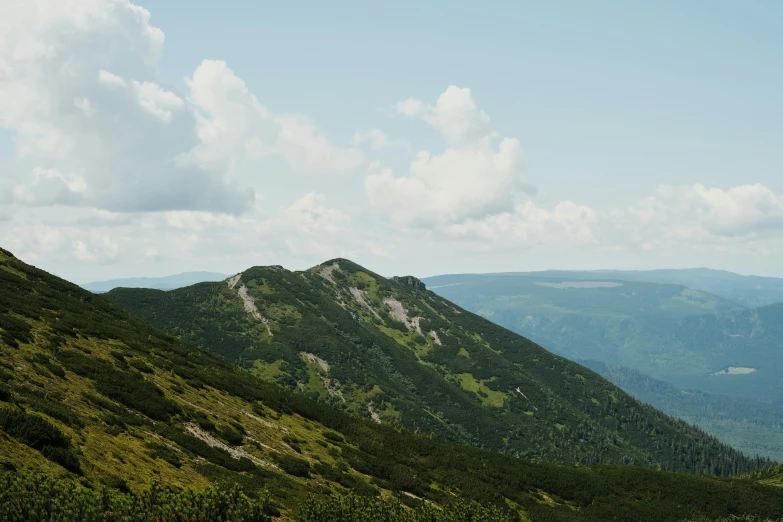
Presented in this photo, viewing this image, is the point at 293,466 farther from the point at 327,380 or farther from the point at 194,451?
the point at 327,380

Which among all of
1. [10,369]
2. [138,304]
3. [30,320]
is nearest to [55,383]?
[10,369]

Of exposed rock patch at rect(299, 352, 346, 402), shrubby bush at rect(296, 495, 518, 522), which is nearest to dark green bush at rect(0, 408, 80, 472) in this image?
shrubby bush at rect(296, 495, 518, 522)

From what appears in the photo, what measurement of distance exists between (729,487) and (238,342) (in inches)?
5766

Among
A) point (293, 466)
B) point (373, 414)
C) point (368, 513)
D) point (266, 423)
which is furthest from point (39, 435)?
point (373, 414)

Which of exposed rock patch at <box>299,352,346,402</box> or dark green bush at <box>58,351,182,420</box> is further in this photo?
exposed rock patch at <box>299,352,346,402</box>

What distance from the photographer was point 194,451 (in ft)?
129

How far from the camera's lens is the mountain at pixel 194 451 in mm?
26625

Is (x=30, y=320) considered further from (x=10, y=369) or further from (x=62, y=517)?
(x=62, y=517)

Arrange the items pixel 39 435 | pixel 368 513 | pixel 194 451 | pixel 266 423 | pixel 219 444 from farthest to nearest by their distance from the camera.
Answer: pixel 266 423 < pixel 219 444 < pixel 194 451 < pixel 368 513 < pixel 39 435

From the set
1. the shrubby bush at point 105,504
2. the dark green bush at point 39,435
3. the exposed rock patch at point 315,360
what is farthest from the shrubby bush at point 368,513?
the exposed rock patch at point 315,360

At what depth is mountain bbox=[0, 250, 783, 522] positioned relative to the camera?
87.4ft

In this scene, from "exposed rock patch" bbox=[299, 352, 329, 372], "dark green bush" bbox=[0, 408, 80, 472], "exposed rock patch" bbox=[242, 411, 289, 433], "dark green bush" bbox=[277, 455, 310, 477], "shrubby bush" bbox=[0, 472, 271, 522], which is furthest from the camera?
"exposed rock patch" bbox=[299, 352, 329, 372]

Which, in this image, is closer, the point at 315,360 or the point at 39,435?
the point at 39,435

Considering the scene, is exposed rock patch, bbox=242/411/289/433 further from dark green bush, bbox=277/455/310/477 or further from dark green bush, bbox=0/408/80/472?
dark green bush, bbox=0/408/80/472
